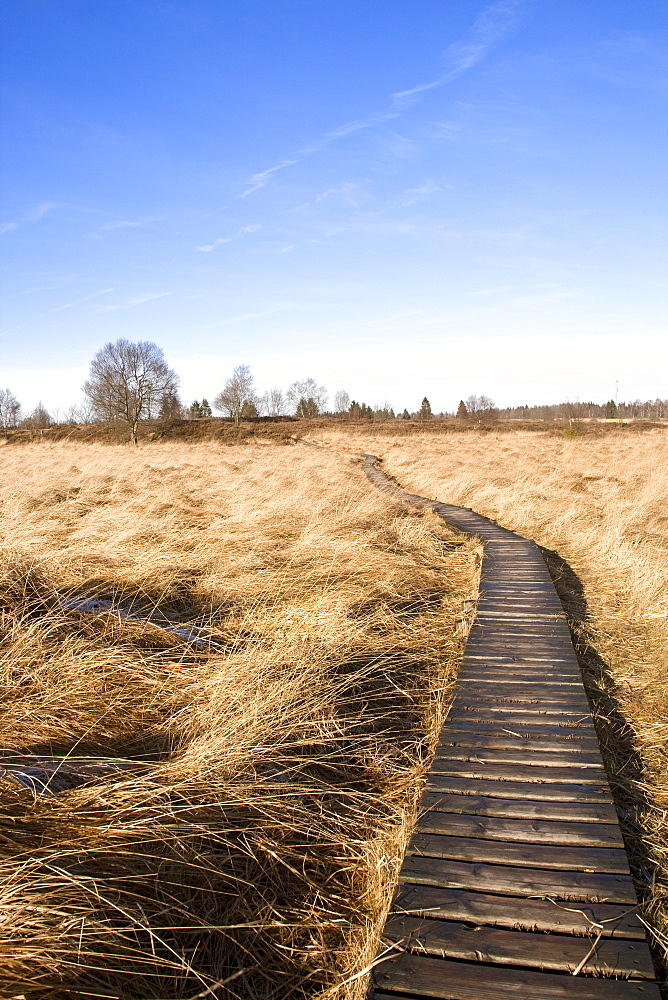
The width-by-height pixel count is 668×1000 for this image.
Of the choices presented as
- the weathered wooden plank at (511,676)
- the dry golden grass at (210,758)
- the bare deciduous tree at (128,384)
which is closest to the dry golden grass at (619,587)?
the weathered wooden plank at (511,676)

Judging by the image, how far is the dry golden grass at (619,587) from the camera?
9.16ft

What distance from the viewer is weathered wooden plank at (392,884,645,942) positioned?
6.11ft

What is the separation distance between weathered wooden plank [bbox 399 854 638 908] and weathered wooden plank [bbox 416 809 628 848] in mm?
163

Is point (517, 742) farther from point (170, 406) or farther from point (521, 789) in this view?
point (170, 406)

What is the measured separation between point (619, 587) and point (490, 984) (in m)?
5.52

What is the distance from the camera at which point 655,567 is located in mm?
6652

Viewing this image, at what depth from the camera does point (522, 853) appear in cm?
223

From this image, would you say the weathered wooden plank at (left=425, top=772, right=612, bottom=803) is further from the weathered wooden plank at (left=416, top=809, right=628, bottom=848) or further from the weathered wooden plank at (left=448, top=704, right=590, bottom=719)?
the weathered wooden plank at (left=448, top=704, right=590, bottom=719)

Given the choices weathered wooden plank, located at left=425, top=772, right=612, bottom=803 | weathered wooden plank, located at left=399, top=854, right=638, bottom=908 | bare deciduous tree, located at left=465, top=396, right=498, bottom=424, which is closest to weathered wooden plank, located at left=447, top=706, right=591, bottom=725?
weathered wooden plank, located at left=425, top=772, right=612, bottom=803

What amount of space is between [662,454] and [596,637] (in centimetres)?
1626

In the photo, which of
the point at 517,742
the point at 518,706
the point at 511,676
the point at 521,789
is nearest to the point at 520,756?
the point at 517,742

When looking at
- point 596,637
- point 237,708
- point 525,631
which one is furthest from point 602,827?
point 596,637

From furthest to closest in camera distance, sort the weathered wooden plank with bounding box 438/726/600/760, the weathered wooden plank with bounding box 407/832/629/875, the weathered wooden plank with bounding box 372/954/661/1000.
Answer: the weathered wooden plank with bounding box 438/726/600/760, the weathered wooden plank with bounding box 407/832/629/875, the weathered wooden plank with bounding box 372/954/661/1000

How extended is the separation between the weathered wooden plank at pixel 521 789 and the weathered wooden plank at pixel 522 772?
0.03 metres
